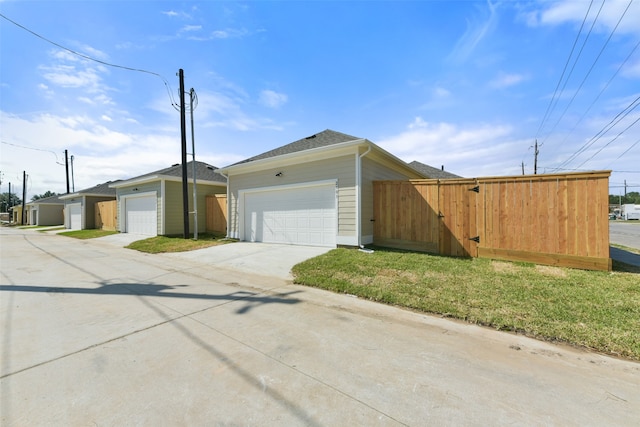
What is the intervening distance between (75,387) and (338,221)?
6.96m

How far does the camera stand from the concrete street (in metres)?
1.81

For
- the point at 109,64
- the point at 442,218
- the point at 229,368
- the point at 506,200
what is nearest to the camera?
the point at 229,368

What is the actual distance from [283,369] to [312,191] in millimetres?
7201

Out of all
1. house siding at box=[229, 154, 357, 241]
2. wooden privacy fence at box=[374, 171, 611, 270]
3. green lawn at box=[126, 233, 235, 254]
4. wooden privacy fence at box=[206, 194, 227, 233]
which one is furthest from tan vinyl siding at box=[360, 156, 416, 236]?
wooden privacy fence at box=[206, 194, 227, 233]

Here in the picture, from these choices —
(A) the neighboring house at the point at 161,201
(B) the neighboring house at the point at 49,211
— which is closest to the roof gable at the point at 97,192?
(A) the neighboring house at the point at 161,201

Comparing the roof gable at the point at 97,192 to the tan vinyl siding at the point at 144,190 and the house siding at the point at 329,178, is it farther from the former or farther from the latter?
the house siding at the point at 329,178

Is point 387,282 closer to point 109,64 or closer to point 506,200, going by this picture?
point 506,200

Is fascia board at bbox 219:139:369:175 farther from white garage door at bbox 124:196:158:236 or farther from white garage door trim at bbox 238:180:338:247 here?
white garage door at bbox 124:196:158:236

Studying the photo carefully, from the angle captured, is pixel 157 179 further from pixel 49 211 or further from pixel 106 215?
pixel 49 211

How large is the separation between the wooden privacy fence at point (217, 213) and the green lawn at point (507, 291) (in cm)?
833

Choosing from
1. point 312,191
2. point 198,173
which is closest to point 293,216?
point 312,191

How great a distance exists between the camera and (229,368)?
234 centimetres

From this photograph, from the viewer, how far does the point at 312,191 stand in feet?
30.2

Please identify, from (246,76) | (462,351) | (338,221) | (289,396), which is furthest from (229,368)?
(246,76)
